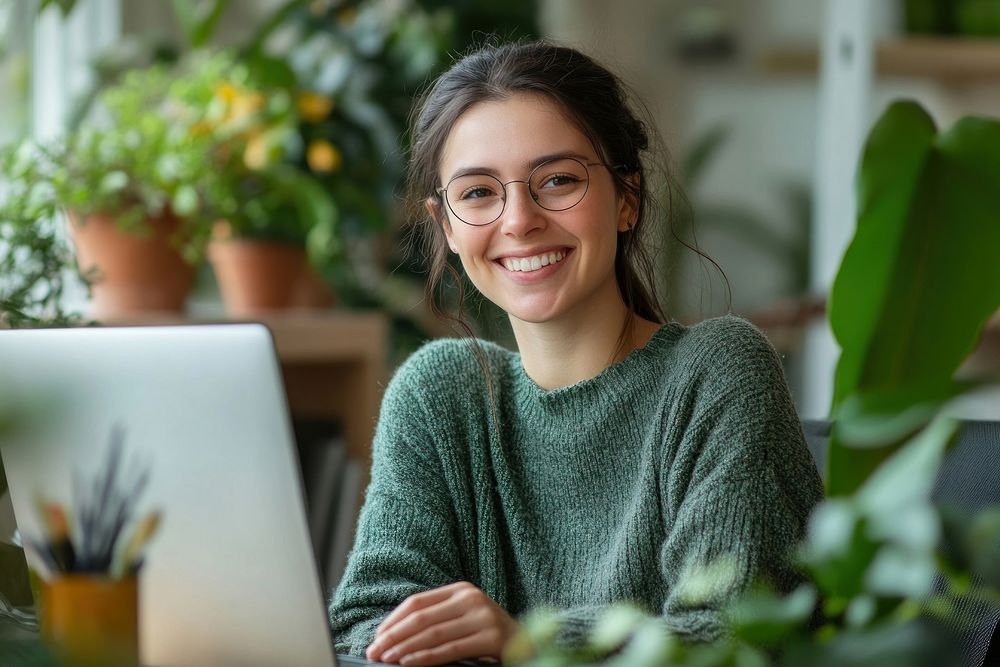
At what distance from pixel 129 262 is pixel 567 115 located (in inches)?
49.6

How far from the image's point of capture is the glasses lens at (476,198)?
4.12ft

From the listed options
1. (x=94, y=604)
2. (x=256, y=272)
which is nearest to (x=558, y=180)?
(x=94, y=604)

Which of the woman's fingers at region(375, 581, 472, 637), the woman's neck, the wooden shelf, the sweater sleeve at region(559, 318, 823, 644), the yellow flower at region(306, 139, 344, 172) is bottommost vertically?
the woman's fingers at region(375, 581, 472, 637)

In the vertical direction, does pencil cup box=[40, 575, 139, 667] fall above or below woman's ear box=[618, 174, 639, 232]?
below

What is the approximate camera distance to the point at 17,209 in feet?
5.07

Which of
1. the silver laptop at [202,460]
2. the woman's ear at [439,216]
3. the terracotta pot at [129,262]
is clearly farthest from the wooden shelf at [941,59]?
the silver laptop at [202,460]

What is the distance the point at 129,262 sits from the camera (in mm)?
2279

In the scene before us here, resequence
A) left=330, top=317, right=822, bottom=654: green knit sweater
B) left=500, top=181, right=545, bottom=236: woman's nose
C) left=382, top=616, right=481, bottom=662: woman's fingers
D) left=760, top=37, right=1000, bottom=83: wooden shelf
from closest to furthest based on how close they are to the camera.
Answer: left=382, top=616, right=481, bottom=662: woman's fingers < left=330, top=317, right=822, bottom=654: green knit sweater < left=500, top=181, right=545, bottom=236: woman's nose < left=760, top=37, right=1000, bottom=83: wooden shelf

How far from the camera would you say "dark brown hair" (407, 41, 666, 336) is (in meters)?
1.28

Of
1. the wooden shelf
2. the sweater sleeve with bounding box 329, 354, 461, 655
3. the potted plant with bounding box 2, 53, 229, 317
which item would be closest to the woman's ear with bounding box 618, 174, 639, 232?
the sweater sleeve with bounding box 329, 354, 461, 655

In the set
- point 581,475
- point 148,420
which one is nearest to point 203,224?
point 581,475

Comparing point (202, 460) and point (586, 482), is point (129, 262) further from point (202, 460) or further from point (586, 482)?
point (202, 460)

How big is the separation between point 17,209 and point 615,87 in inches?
29.9

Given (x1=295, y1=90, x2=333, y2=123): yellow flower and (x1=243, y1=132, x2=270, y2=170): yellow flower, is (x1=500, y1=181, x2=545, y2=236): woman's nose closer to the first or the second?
(x1=243, y1=132, x2=270, y2=170): yellow flower
